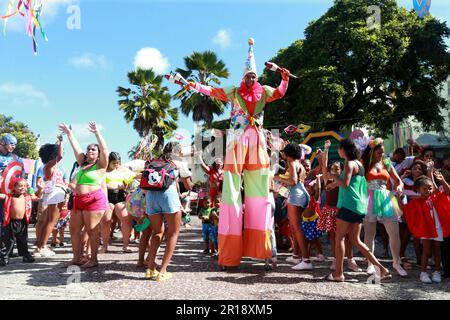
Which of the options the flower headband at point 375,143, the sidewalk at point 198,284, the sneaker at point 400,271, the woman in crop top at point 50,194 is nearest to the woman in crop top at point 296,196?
the sidewalk at point 198,284

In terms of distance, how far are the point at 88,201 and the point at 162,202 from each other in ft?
3.61

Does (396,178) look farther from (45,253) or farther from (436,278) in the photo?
(45,253)

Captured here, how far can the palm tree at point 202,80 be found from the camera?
20.6 metres

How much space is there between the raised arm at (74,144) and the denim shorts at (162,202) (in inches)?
45.8

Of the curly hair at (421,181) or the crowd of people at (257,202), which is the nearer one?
the crowd of people at (257,202)

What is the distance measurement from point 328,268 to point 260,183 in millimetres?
1454

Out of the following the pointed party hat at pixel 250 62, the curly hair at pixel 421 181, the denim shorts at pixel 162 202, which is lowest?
the denim shorts at pixel 162 202

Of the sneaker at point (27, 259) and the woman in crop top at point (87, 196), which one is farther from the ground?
the woman in crop top at point (87, 196)

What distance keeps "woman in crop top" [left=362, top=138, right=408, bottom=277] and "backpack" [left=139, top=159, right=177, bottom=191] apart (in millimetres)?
2340

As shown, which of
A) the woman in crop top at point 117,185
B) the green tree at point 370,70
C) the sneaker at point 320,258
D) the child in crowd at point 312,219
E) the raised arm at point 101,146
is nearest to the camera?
the raised arm at point 101,146

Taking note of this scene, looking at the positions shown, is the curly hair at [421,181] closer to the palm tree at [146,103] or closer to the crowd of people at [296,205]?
the crowd of people at [296,205]

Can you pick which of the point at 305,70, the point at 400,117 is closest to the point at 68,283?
the point at 305,70

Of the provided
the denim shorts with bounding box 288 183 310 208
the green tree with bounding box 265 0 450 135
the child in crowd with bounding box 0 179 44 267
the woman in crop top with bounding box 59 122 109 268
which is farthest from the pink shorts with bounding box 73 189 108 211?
the green tree with bounding box 265 0 450 135
